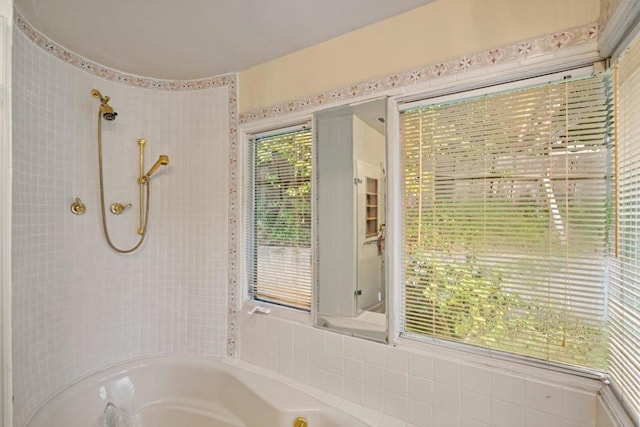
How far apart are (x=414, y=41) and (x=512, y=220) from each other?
0.93m

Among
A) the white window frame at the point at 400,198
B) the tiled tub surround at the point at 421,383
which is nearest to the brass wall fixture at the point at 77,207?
the tiled tub surround at the point at 421,383

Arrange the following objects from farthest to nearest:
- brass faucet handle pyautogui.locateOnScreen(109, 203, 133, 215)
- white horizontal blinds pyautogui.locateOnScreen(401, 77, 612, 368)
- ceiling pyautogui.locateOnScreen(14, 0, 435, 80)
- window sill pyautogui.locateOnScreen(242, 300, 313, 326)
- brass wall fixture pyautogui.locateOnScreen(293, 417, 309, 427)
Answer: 1. brass faucet handle pyautogui.locateOnScreen(109, 203, 133, 215)
2. window sill pyautogui.locateOnScreen(242, 300, 313, 326)
3. brass wall fixture pyautogui.locateOnScreen(293, 417, 309, 427)
4. ceiling pyautogui.locateOnScreen(14, 0, 435, 80)
5. white horizontal blinds pyautogui.locateOnScreen(401, 77, 612, 368)

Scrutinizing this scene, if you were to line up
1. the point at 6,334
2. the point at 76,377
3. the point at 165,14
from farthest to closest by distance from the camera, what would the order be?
the point at 76,377 < the point at 165,14 < the point at 6,334

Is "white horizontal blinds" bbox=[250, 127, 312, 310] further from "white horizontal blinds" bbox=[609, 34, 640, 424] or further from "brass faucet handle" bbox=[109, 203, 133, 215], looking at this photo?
"white horizontal blinds" bbox=[609, 34, 640, 424]

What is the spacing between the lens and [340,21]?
1.53 m

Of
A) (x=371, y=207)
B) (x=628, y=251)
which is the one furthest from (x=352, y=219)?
(x=628, y=251)

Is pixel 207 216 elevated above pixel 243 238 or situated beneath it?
elevated above

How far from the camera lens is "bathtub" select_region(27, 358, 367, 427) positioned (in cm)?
157

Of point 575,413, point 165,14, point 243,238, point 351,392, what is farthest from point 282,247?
point 575,413

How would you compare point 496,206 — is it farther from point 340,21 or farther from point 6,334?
point 6,334

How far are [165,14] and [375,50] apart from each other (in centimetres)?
105

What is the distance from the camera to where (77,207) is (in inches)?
71.7

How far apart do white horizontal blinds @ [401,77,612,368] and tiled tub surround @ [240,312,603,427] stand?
0.11m

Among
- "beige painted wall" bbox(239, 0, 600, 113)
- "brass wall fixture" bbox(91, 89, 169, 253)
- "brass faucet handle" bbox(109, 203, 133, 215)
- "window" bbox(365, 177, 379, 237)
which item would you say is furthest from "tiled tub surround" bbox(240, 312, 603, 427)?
"beige painted wall" bbox(239, 0, 600, 113)
